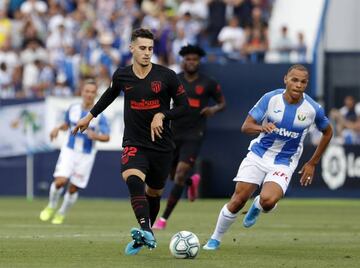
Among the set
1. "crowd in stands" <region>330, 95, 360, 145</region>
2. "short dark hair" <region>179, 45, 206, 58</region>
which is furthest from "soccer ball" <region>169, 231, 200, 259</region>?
"crowd in stands" <region>330, 95, 360, 145</region>

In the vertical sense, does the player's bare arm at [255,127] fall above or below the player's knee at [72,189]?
above

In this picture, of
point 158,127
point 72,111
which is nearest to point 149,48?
point 158,127

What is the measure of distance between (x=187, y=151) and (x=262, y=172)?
5.39 m

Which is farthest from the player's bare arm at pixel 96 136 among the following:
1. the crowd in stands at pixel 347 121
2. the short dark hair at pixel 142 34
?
the crowd in stands at pixel 347 121

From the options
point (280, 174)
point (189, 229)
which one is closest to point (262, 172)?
point (280, 174)

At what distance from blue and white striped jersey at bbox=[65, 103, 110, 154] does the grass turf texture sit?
1.23 m

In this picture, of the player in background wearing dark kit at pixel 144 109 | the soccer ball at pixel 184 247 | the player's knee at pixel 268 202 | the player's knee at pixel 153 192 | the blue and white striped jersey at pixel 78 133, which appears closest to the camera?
the soccer ball at pixel 184 247

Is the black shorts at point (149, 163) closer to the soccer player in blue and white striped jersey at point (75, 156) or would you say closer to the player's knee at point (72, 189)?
the soccer player in blue and white striped jersey at point (75, 156)

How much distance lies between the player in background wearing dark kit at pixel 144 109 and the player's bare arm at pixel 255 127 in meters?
0.72

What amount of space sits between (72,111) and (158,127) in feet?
22.5

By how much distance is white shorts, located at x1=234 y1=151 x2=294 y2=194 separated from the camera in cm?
Answer: 1284

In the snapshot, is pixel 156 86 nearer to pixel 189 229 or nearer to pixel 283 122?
pixel 283 122

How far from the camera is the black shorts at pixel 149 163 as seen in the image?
40.3 feet

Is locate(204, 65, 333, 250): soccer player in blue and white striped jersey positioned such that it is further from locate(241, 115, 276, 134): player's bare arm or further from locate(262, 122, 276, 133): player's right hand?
locate(262, 122, 276, 133): player's right hand
